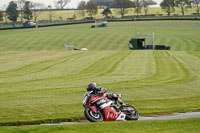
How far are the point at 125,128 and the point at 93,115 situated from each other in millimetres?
1649

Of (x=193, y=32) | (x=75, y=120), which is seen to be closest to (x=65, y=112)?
(x=75, y=120)

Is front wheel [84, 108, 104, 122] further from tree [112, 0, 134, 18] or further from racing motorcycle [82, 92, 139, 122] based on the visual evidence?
tree [112, 0, 134, 18]

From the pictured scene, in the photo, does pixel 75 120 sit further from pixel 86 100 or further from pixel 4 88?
pixel 4 88

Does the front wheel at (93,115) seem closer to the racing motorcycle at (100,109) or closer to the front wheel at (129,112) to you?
the racing motorcycle at (100,109)

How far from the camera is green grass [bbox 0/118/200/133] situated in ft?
39.7

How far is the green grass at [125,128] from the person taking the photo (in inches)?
→ 476

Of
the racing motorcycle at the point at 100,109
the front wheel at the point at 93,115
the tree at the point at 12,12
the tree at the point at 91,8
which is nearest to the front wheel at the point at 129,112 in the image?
the racing motorcycle at the point at 100,109

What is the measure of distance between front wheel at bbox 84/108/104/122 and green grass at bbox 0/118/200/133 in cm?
68

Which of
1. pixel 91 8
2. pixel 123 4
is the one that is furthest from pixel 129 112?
pixel 123 4

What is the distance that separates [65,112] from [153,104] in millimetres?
4547

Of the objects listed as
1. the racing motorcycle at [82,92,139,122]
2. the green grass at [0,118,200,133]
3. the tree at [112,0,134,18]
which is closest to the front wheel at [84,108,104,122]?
the racing motorcycle at [82,92,139,122]

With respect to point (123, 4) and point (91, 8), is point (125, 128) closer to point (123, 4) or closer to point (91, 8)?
point (91, 8)

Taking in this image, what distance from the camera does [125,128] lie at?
40.8 ft

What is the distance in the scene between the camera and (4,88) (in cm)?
2395
